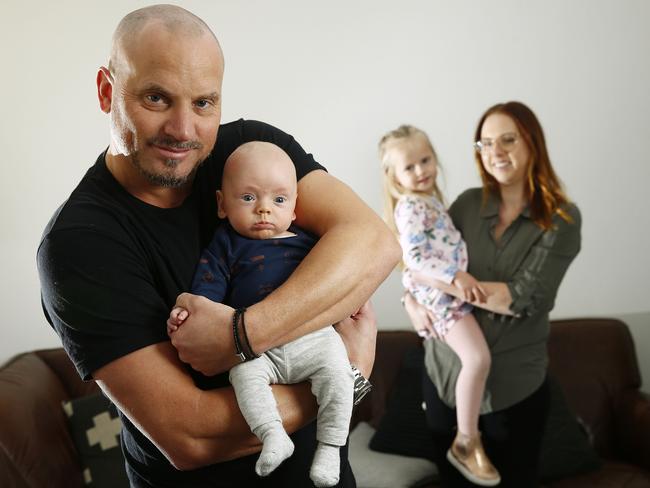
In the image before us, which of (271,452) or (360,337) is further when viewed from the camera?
(360,337)

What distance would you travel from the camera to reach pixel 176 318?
1059 mm

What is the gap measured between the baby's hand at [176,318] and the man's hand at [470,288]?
5.15 ft

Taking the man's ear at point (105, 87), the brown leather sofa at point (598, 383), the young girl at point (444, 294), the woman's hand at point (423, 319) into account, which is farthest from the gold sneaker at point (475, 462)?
the man's ear at point (105, 87)

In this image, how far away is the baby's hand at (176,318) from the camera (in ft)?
3.46

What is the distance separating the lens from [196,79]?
3.55 feet

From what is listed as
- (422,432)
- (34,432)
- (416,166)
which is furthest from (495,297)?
(34,432)

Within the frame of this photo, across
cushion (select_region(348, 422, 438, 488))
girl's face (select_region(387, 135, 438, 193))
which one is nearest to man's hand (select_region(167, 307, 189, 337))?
girl's face (select_region(387, 135, 438, 193))

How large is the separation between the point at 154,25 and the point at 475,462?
2.03m

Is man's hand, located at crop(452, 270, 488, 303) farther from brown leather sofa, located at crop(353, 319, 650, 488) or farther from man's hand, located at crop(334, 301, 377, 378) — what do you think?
man's hand, located at crop(334, 301, 377, 378)

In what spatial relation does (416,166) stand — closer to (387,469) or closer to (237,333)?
(387,469)

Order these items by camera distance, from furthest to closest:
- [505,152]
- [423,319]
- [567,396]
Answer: [567,396], [423,319], [505,152]

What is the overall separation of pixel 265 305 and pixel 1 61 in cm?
295

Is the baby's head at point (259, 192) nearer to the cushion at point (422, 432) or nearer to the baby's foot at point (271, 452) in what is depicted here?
the baby's foot at point (271, 452)

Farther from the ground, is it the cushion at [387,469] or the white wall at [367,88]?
the white wall at [367,88]
